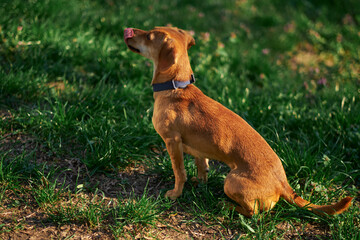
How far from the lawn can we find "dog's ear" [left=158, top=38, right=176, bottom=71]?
1106mm

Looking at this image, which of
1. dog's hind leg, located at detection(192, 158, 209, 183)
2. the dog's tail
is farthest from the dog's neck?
the dog's tail

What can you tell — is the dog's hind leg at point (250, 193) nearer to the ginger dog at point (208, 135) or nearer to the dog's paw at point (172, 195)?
the ginger dog at point (208, 135)

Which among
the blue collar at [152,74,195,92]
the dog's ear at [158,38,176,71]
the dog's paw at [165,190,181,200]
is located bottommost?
the dog's paw at [165,190,181,200]

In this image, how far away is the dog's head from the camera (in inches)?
121

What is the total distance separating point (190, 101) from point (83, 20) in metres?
3.36

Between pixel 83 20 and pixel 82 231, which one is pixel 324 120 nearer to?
pixel 82 231

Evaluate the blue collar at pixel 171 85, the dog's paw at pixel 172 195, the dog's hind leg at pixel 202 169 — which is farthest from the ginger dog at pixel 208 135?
the dog's hind leg at pixel 202 169

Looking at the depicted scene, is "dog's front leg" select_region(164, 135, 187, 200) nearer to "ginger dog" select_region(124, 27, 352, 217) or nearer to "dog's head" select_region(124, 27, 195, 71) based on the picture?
"ginger dog" select_region(124, 27, 352, 217)

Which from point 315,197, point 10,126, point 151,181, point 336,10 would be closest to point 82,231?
point 151,181

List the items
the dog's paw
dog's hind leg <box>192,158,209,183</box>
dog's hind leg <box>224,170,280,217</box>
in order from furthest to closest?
1. dog's hind leg <box>192,158,209,183</box>
2. the dog's paw
3. dog's hind leg <box>224,170,280,217</box>

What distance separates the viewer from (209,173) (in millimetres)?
3727

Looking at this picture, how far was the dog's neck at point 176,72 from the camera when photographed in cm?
315

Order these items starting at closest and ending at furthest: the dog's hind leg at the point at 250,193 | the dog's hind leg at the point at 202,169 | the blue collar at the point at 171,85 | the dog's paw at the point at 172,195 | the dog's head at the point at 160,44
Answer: the dog's hind leg at the point at 250,193, the dog's head at the point at 160,44, the blue collar at the point at 171,85, the dog's paw at the point at 172,195, the dog's hind leg at the point at 202,169

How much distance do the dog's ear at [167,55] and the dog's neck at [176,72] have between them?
37 mm
